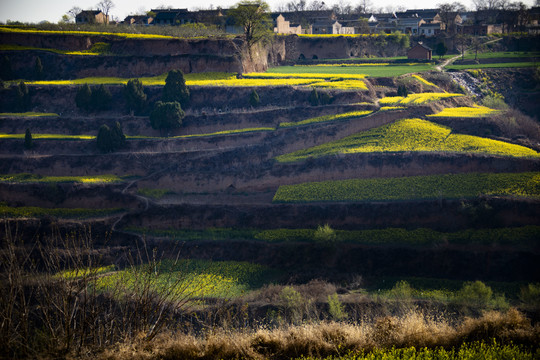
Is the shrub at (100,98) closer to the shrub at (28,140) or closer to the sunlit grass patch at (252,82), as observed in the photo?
the shrub at (28,140)

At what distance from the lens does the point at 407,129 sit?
1220 inches

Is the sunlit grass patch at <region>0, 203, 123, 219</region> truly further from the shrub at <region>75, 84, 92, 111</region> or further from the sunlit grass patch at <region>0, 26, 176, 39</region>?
the sunlit grass patch at <region>0, 26, 176, 39</region>

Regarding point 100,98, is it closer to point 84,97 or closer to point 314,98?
point 84,97

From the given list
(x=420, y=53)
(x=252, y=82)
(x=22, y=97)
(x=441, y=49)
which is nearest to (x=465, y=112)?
(x=252, y=82)

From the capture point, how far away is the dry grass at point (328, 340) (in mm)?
10422

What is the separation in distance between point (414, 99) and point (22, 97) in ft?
89.0

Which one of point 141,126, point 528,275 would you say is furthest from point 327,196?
point 141,126

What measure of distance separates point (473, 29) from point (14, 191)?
51726 millimetres

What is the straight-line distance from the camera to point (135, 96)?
36.0 metres

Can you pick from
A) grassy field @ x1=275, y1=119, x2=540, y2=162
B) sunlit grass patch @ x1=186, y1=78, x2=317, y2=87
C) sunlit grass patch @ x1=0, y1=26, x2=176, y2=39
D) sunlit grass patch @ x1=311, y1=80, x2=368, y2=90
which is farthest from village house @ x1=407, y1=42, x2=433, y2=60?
sunlit grass patch @ x1=0, y1=26, x2=176, y2=39

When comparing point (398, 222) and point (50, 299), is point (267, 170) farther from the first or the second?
point (50, 299)

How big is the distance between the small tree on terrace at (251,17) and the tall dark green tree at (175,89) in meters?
9.76

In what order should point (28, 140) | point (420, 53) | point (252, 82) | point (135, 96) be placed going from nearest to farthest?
point (28, 140), point (135, 96), point (252, 82), point (420, 53)

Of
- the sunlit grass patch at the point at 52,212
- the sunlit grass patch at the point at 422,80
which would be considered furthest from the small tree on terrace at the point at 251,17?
the sunlit grass patch at the point at 52,212
